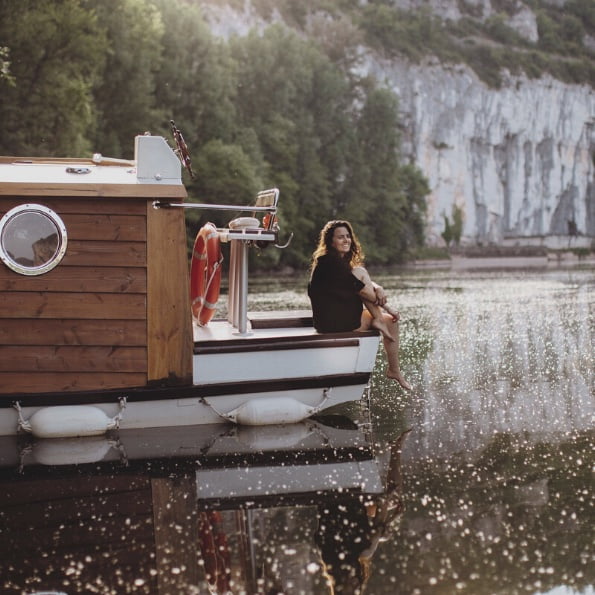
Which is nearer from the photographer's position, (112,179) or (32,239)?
(32,239)

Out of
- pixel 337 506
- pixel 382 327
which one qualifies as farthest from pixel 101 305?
pixel 337 506

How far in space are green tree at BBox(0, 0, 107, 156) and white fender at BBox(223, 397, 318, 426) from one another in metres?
19.1

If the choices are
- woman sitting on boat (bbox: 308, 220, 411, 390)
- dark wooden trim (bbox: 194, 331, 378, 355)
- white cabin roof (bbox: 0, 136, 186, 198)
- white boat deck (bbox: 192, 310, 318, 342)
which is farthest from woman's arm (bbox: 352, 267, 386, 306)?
white cabin roof (bbox: 0, 136, 186, 198)

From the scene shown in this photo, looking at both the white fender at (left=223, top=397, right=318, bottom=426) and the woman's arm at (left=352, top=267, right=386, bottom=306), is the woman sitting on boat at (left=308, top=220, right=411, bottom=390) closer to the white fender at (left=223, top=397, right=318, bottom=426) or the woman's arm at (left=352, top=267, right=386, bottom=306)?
the woman's arm at (left=352, top=267, right=386, bottom=306)

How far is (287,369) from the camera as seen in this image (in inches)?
293

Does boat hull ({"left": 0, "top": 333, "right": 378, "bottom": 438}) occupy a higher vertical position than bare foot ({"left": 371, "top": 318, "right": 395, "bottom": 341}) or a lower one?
lower

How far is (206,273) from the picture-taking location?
804cm

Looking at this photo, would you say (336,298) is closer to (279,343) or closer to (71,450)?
(279,343)

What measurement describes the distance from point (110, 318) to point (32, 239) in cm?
82

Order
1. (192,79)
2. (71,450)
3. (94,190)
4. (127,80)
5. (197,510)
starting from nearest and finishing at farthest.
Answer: (197,510), (71,450), (94,190), (127,80), (192,79)

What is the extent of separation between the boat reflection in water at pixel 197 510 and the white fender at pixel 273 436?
0.6 inches

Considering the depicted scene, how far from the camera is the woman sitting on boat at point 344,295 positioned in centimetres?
781

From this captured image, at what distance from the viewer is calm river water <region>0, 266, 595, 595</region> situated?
4.10 metres

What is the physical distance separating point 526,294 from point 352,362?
17825mm
